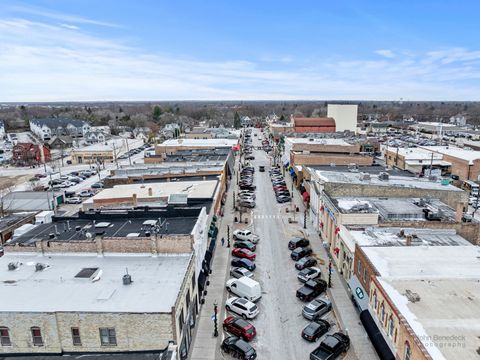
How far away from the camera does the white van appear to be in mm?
26359

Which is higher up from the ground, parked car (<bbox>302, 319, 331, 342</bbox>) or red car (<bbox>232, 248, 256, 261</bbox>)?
red car (<bbox>232, 248, 256, 261</bbox>)

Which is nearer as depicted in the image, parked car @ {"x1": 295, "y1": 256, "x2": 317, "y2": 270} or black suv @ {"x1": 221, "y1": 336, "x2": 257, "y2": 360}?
black suv @ {"x1": 221, "y1": 336, "x2": 257, "y2": 360}

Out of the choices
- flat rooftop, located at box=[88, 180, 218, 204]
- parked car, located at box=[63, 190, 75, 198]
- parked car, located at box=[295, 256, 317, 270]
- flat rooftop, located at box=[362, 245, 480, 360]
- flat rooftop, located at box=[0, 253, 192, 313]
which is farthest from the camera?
parked car, located at box=[63, 190, 75, 198]

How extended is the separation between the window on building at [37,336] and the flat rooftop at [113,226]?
7.81 metres

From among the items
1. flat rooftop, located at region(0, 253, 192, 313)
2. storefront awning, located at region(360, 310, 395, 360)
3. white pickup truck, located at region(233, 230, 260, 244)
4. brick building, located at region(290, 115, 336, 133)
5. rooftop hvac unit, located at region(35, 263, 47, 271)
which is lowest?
white pickup truck, located at region(233, 230, 260, 244)

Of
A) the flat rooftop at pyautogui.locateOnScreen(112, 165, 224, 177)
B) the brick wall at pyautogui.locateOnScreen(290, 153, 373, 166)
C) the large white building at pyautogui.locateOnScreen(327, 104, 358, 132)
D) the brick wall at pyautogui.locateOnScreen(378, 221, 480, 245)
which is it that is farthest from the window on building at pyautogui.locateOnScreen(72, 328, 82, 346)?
the large white building at pyautogui.locateOnScreen(327, 104, 358, 132)

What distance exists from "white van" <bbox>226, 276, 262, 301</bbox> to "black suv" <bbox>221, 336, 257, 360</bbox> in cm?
485

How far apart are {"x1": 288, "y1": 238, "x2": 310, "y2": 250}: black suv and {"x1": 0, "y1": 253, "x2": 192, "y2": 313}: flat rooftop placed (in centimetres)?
1456

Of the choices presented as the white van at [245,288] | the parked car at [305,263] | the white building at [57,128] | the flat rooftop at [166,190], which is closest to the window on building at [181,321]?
the white van at [245,288]

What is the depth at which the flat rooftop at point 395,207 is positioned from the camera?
30906mm

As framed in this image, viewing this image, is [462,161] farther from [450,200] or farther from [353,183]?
[353,183]

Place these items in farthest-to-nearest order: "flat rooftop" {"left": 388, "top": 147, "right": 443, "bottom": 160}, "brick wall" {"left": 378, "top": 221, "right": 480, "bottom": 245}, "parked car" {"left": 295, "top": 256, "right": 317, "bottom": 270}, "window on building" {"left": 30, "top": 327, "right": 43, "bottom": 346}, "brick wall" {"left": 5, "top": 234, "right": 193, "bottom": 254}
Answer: "flat rooftop" {"left": 388, "top": 147, "right": 443, "bottom": 160} < "parked car" {"left": 295, "top": 256, "right": 317, "bottom": 270} < "brick wall" {"left": 378, "top": 221, "right": 480, "bottom": 245} < "brick wall" {"left": 5, "top": 234, "right": 193, "bottom": 254} < "window on building" {"left": 30, "top": 327, "right": 43, "bottom": 346}

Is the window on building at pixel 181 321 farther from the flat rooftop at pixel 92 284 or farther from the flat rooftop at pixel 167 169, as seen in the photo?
the flat rooftop at pixel 167 169

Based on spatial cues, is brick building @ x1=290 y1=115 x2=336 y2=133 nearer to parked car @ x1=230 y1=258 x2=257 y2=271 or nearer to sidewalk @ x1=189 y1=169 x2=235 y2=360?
sidewalk @ x1=189 y1=169 x2=235 y2=360
